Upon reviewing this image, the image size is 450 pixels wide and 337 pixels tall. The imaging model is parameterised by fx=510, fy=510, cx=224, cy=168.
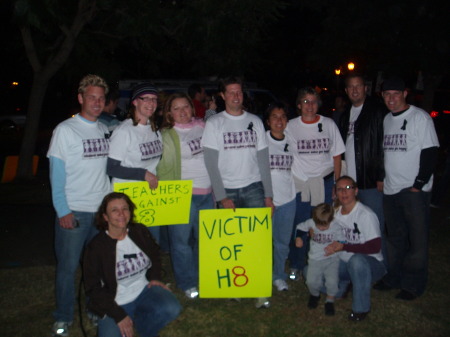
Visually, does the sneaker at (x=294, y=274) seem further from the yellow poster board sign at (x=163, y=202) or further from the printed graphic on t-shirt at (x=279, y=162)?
the yellow poster board sign at (x=163, y=202)

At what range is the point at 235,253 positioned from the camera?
463cm

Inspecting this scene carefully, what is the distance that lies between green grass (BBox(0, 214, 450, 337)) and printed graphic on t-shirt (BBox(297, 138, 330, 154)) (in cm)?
140

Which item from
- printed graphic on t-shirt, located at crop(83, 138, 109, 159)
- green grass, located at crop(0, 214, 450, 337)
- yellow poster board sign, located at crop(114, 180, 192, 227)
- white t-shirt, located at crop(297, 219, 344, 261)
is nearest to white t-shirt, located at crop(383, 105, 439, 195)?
white t-shirt, located at crop(297, 219, 344, 261)

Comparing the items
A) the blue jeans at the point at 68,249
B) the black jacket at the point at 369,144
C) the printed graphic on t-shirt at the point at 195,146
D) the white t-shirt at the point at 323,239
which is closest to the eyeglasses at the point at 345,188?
the white t-shirt at the point at 323,239

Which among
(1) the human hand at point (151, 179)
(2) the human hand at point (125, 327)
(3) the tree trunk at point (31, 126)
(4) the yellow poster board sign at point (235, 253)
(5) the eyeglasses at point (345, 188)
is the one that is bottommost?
(2) the human hand at point (125, 327)

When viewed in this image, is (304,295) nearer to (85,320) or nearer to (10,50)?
(85,320)

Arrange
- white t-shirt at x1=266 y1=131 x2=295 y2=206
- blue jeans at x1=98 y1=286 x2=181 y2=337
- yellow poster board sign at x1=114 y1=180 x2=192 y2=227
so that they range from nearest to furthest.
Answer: blue jeans at x1=98 y1=286 x2=181 y2=337 < yellow poster board sign at x1=114 y1=180 x2=192 y2=227 < white t-shirt at x1=266 y1=131 x2=295 y2=206

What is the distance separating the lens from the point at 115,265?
12.0ft

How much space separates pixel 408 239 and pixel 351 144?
3.66 ft

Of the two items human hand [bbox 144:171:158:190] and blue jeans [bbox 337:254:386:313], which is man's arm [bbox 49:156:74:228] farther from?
blue jeans [bbox 337:254:386:313]

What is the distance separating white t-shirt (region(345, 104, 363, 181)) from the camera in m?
5.03

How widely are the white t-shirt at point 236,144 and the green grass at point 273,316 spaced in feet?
3.87

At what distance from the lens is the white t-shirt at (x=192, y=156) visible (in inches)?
182

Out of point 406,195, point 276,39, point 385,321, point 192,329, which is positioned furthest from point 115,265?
point 276,39
